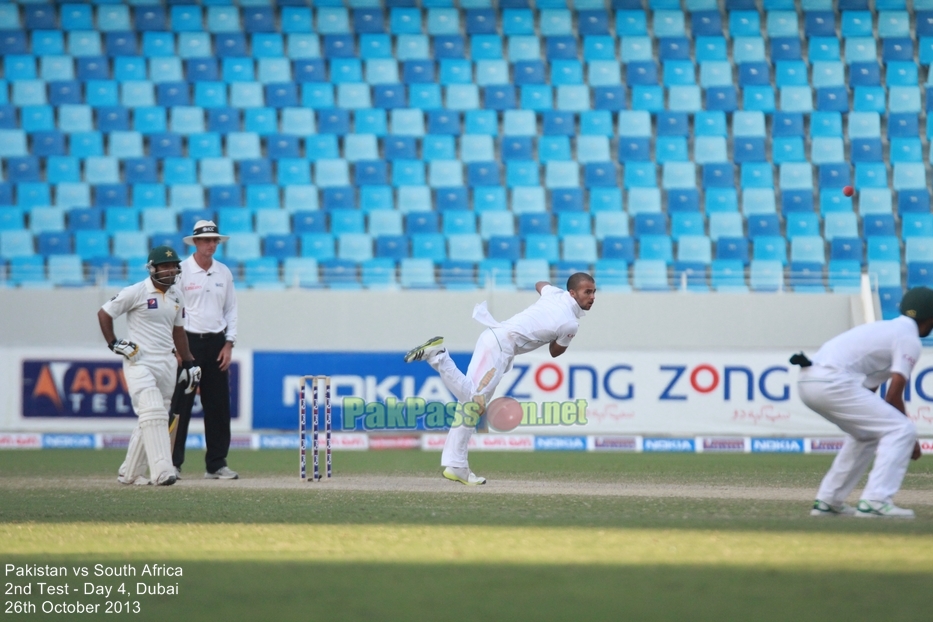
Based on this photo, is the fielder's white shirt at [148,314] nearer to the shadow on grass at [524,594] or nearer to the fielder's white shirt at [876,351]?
the shadow on grass at [524,594]

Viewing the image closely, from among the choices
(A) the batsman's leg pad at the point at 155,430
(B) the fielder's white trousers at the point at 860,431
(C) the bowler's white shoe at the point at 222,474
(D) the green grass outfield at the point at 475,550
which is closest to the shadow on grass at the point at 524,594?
(D) the green grass outfield at the point at 475,550

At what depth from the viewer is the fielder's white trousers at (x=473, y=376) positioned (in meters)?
9.20

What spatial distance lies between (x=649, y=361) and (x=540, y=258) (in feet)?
15.6

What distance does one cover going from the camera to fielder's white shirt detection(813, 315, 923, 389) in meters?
6.82

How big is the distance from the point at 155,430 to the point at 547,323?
10.2 feet

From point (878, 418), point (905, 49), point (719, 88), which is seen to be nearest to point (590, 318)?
point (719, 88)

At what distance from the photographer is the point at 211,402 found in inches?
405

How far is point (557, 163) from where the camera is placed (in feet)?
72.2

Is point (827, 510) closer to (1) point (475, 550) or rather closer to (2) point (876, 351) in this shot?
(2) point (876, 351)

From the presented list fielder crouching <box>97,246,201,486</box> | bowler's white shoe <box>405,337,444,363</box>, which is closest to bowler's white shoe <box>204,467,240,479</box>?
Result: fielder crouching <box>97,246,201,486</box>

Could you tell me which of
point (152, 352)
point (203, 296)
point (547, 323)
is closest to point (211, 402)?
point (203, 296)

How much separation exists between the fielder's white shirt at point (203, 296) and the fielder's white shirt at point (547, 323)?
8.40ft

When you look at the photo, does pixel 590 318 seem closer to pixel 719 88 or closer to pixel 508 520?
pixel 719 88

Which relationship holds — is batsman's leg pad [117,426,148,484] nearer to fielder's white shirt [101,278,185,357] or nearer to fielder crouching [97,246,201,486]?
fielder crouching [97,246,201,486]
